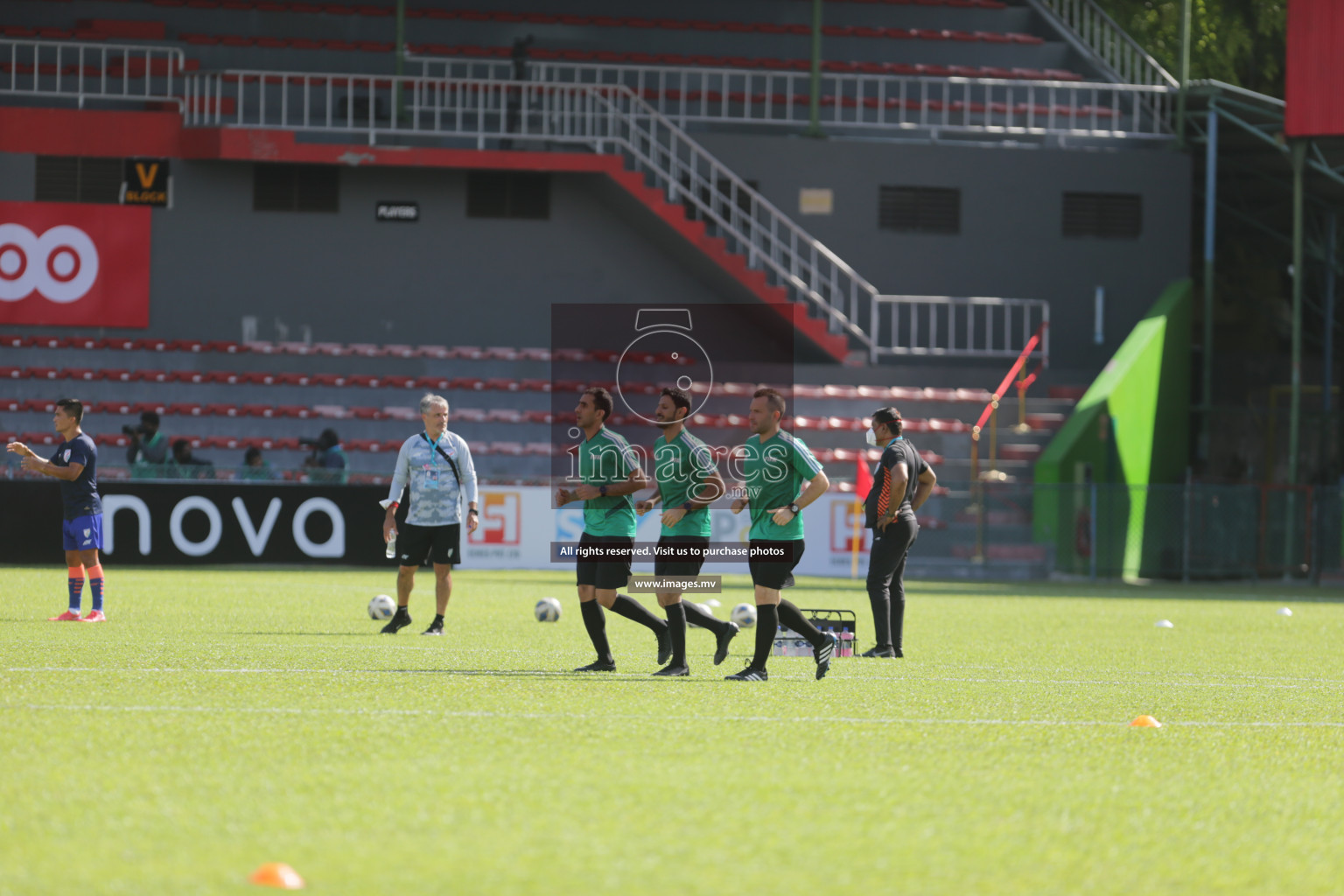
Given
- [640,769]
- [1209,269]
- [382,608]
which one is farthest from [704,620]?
[1209,269]

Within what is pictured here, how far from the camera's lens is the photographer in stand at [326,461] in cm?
2420

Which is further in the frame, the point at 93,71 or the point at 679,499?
the point at 93,71

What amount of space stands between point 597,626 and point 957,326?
21.7 m

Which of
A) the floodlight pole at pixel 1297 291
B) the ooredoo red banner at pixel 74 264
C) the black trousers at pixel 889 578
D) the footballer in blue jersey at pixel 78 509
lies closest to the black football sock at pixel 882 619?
the black trousers at pixel 889 578

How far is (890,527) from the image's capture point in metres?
13.5

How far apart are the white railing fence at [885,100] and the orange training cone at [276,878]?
2725 cm

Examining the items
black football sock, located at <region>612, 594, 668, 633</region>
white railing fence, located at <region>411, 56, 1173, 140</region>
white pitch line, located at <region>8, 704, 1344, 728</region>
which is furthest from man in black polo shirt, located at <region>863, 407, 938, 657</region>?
white railing fence, located at <region>411, 56, 1173, 140</region>

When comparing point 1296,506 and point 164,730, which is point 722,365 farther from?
point 164,730

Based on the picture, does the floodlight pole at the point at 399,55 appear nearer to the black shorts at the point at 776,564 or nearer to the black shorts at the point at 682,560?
the black shorts at the point at 682,560

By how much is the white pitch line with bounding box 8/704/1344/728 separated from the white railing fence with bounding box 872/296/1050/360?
2050 centimetres

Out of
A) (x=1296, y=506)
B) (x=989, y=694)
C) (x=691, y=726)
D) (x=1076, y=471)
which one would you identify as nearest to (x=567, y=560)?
(x=1076, y=471)

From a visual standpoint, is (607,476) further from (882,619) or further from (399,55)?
(399,55)

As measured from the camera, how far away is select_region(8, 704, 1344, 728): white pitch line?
8.95 meters

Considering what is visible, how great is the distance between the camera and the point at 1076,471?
27531 mm
